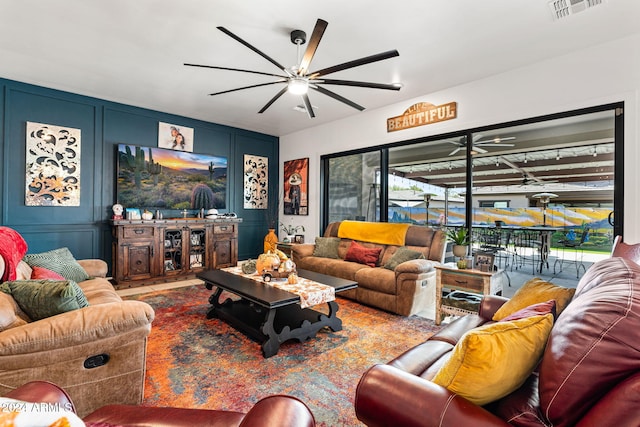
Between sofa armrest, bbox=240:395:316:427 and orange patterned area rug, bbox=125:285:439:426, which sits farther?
orange patterned area rug, bbox=125:285:439:426

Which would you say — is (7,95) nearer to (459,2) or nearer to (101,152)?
(101,152)

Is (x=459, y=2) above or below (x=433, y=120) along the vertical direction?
above

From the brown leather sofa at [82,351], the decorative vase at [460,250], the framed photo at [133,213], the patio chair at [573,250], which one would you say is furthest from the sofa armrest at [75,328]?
the patio chair at [573,250]

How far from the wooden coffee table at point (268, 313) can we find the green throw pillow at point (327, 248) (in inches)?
55.6

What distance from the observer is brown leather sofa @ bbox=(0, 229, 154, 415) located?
5.05 ft

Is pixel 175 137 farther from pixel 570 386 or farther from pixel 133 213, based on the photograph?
pixel 570 386

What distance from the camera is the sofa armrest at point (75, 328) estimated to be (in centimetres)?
152

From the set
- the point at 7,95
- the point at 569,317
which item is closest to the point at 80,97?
the point at 7,95

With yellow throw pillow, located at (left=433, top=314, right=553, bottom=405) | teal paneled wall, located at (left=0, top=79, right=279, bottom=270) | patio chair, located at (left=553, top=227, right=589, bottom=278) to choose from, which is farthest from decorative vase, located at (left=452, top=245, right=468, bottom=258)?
teal paneled wall, located at (left=0, top=79, right=279, bottom=270)

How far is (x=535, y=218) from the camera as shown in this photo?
3672 mm

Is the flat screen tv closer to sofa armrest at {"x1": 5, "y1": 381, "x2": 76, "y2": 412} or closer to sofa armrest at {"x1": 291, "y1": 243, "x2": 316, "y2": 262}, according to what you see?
sofa armrest at {"x1": 291, "y1": 243, "x2": 316, "y2": 262}

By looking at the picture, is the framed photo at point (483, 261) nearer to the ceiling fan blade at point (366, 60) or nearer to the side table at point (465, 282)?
the side table at point (465, 282)

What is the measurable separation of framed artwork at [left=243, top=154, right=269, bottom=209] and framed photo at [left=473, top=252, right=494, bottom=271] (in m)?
4.73

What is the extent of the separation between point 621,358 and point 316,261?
13.0 feet
